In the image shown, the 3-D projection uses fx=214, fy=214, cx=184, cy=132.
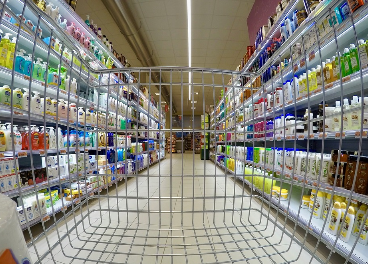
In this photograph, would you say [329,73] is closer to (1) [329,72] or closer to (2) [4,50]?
(1) [329,72]

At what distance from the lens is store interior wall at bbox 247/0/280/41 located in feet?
12.6

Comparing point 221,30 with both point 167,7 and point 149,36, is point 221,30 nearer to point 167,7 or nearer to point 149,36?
point 167,7

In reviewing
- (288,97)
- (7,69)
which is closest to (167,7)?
(288,97)

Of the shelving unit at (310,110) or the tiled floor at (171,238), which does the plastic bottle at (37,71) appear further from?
the shelving unit at (310,110)

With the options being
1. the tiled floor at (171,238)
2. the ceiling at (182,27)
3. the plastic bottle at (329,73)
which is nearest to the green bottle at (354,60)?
the plastic bottle at (329,73)

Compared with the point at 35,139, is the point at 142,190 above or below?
below

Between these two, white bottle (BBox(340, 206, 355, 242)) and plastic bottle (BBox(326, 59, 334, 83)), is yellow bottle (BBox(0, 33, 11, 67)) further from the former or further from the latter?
white bottle (BBox(340, 206, 355, 242))

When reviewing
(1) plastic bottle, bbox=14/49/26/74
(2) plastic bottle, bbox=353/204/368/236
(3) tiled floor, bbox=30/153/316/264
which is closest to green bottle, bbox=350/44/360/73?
(2) plastic bottle, bbox=353/204/368/236

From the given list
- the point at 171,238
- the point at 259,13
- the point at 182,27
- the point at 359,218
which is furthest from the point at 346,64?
the point at 182,27

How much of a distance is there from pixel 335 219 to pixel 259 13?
13.7 ft

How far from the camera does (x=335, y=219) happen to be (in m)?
1.67

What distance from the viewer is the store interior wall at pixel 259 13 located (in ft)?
12.6

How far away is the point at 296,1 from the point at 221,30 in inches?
150

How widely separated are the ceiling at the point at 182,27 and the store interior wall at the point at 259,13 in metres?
0.31
